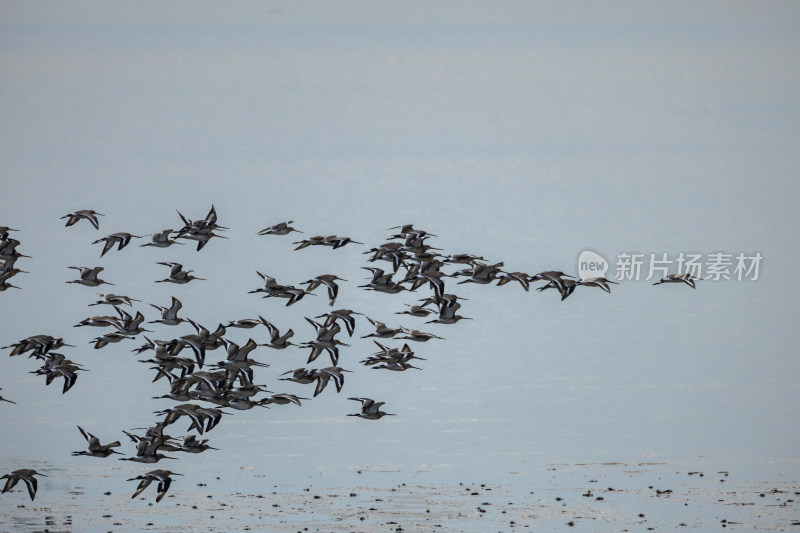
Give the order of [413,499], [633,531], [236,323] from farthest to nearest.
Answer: [236,323] → [413,499] → [633,531]

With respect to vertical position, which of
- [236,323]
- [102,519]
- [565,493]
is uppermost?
[236,323]

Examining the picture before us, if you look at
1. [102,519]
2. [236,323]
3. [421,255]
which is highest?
[421,255]

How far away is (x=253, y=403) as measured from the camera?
32.7 m

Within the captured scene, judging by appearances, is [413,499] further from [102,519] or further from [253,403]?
[102,519]

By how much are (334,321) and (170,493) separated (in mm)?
5625

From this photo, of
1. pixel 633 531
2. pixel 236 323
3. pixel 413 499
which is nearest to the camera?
pixel 633 531

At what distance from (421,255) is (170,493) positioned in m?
7.95

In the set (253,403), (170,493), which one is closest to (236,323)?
(253,403)

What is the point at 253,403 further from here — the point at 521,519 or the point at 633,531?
the point at 633,531

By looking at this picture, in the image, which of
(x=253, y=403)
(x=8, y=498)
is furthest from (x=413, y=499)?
(x=8, y=498)

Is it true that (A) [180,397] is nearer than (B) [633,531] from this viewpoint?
No

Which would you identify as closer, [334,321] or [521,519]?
[521,519]

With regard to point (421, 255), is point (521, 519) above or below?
below

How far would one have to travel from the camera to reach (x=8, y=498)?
32.1m
